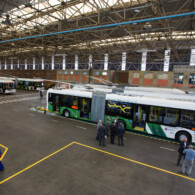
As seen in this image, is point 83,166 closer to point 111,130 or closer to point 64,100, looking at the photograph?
point 111,130

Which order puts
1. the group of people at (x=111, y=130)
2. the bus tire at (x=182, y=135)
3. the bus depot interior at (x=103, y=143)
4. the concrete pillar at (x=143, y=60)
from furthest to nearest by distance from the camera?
the concrete pillar at (x=143, y=60) < the bus tire at (x=182, y=135) < the group of people at (x=111, y=130) < the bus depot interior at (x=103, y=143)

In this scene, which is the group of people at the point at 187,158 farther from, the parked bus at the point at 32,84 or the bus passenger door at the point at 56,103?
the parked bus at the point at 32,84

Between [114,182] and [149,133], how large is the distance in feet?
20.6

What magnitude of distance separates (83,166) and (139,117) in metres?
6.50

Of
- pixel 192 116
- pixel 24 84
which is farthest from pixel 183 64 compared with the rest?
pixel 24 84

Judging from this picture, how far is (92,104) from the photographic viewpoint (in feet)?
45.4

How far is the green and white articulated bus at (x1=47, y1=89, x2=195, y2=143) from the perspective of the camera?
10344 millimetres

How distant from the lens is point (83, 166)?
7.21 metres

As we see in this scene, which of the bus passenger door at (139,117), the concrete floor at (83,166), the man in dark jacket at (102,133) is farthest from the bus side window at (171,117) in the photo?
the man in dark jacket at (102,133)

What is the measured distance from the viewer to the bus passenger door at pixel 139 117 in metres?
11.7

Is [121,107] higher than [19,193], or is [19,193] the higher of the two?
[121,107]

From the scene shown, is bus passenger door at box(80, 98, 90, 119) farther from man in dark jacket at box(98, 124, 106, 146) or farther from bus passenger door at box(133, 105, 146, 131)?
man in dark jacket at box(98, 124, 106, 146)

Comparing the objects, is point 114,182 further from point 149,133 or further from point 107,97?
point 107,97

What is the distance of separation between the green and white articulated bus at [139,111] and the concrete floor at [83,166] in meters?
1.04
